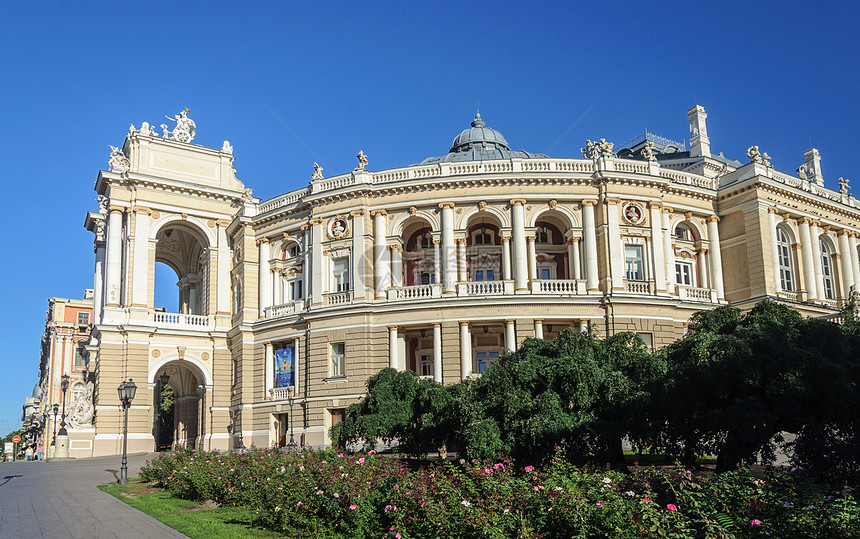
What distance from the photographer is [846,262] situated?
161 feet

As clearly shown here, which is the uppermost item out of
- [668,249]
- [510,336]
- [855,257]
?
[855,257]

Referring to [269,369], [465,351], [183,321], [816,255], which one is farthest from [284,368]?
[816,255]

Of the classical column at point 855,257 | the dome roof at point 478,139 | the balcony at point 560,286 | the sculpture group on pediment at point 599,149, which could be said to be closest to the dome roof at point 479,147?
the dome roof at point 478,139

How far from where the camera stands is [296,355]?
44.8m

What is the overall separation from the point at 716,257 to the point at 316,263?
23.5 metres

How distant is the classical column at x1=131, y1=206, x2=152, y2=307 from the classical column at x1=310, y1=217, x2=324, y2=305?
38.7 feet

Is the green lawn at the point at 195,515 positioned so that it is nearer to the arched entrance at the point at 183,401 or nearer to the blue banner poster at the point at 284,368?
the blue banner poster at the point at 284,368

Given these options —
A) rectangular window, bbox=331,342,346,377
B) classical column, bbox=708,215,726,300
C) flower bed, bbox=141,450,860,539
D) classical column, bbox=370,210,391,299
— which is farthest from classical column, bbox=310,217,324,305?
flower bed, bbox=141,450,860,539

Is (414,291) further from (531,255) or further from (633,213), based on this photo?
(633,213)

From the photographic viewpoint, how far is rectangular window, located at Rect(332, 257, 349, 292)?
44.5 m

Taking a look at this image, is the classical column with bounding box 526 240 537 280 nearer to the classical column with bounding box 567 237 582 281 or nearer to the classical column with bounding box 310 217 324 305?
the classical column with bounding box 567 237 582 281

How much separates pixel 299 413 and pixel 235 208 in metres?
16.3

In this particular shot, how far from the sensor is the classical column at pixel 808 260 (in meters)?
45.8

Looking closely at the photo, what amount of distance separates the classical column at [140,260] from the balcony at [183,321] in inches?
52.9
